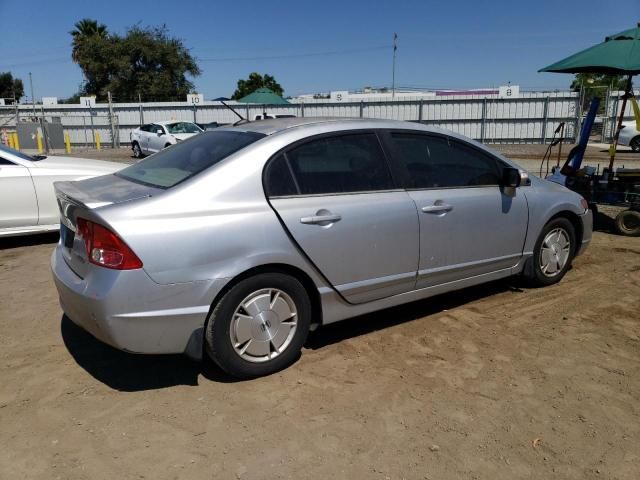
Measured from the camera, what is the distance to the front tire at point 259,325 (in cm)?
301

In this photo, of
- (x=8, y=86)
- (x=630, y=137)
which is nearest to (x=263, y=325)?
(x=630, y=137)

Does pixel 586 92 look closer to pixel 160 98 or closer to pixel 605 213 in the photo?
pixel 605 213

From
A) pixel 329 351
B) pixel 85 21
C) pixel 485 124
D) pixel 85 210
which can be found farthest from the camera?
pixel 85 21

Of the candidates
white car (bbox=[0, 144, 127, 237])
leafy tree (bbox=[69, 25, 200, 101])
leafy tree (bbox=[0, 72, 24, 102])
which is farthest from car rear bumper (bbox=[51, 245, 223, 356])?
Answer: leafy tree (bbox=[0, 72, 24, 102])

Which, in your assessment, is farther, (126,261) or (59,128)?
(59,128)

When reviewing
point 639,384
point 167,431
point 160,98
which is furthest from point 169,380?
point 160,98

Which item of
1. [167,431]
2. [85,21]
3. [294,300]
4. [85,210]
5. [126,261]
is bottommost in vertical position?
[167,431]

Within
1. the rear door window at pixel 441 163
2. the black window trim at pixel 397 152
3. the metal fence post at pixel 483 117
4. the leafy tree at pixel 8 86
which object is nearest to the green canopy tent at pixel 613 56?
the rear door window at pixel 441 163

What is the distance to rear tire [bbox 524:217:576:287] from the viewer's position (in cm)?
468

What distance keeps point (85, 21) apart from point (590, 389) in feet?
184

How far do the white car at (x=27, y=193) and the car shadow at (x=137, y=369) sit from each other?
3.21 meters

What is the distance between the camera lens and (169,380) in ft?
10.7

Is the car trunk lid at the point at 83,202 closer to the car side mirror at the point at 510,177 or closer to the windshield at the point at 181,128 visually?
the car side mirror at the point at 510,177

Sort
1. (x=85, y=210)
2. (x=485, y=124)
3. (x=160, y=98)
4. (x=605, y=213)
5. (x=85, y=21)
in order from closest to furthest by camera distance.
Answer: (x=85, y=210), (x=605, y=213), (x=485, y=124), (x=160, y=98), (x=85, y=21)
